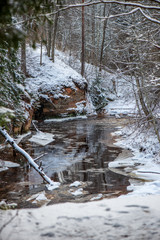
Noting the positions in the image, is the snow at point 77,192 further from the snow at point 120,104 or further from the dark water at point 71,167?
the dark water at point 71,167

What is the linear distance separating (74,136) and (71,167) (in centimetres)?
566

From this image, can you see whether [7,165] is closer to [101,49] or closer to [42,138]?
[42,138]

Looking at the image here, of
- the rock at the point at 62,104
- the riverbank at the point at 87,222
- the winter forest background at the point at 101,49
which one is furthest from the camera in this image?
the rock at the point at 62,104

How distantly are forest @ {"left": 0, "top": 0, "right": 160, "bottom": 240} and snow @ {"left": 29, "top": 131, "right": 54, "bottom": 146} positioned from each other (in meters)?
0.06

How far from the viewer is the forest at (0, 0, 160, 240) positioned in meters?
3.47

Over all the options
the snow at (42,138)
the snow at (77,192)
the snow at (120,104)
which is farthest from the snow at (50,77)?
the snow at (77,192)

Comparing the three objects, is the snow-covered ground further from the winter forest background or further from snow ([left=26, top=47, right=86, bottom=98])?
snow ([left=26, top=47, right=86, bottom=98])

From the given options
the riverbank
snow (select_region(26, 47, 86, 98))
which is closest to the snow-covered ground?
the riverbank

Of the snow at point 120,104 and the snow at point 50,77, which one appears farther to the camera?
the snow at point 50,77

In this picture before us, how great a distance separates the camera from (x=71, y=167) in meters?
9.01

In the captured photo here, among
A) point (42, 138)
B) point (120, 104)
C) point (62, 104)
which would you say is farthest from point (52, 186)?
Result: point (120, 104)

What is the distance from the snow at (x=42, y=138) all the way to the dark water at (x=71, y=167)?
1.19 feet

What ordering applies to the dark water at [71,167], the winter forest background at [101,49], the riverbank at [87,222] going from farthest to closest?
the dark water at [71,167]
the winter forest background at [101,49]
the riverbank at [87,222]

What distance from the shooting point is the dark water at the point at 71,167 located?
7.05 metres
